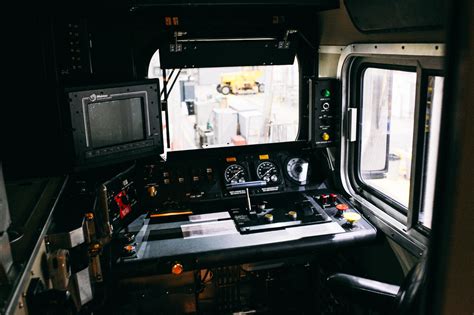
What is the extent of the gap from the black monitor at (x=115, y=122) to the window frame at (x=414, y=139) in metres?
1.26

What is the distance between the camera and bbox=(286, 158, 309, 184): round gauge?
9.97 ft

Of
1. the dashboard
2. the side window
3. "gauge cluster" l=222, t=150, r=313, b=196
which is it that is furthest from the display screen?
the side window

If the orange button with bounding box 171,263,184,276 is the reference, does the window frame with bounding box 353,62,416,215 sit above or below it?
above

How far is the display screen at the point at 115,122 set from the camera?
7.57 ft

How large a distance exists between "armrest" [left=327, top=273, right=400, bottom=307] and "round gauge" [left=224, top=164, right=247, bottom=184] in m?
1.13

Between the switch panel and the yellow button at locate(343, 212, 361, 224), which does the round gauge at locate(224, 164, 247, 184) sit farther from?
the yellow button at locate(343, 212, 361, 224)

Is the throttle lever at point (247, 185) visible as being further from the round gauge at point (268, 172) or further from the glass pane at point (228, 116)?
the glass pane at point (228, 116)

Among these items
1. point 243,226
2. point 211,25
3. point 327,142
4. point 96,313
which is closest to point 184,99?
point 211,25

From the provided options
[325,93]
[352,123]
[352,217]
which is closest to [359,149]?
[352,123]

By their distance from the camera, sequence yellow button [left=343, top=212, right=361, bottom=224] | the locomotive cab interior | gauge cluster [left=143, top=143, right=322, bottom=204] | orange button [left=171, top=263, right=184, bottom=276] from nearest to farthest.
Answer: the locomotive cab interior → orange button [left=171, top=263, right=184, bottom=276] → yellow button [left=343, top=212, right=361, bottom=224] → gauge cluster [left=143, top=143, right=322, bottom=204]

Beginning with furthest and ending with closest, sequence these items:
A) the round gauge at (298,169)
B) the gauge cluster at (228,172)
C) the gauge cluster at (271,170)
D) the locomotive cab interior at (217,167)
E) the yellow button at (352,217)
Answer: the round gauge at (298,169)
the gauge cluster at (271,170)
the gauge cluster at (228,172)
the yellow button at (352,217)
the locomotive cab interior at (217,167)

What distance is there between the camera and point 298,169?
3053 millimetres

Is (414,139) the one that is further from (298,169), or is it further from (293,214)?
(298,169)

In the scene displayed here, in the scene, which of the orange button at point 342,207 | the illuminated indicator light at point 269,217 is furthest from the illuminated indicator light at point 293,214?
the orange button at point 342,207
